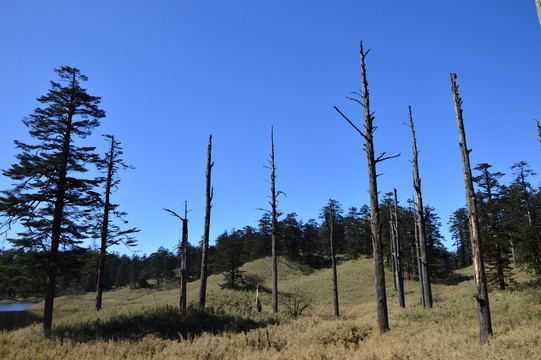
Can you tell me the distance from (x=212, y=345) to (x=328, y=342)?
4014 millimetres

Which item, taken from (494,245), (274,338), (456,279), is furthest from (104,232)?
(456,279)

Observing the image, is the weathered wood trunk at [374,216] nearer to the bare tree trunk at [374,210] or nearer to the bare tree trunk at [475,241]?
the bare tree trunk at [374,210]

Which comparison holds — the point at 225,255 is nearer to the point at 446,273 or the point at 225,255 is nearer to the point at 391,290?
the point at 391,290

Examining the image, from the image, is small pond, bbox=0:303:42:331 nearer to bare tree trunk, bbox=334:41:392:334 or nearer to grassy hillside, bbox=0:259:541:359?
grassy hillside, bbox=0:259:541:359

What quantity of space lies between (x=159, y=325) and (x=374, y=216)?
36.4 feet

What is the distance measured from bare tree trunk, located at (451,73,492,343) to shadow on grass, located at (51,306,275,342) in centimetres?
930

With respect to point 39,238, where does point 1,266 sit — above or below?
below

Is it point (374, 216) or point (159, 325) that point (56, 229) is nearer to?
point (159, 325)

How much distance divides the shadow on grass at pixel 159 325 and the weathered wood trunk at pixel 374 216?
647 cm

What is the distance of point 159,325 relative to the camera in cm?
1389

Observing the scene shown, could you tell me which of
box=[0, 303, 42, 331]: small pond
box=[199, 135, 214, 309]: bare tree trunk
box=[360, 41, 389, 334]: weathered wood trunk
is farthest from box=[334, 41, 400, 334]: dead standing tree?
box=[0, 303, 42, 331]: small pond

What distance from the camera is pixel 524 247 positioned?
27422 millimetres

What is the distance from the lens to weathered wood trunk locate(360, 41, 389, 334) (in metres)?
10.1

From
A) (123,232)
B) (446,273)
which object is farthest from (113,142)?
(446,273)
